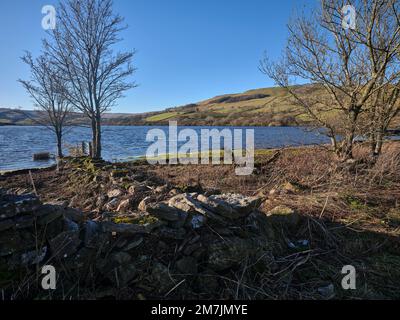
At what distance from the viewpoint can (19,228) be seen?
278 centimetres

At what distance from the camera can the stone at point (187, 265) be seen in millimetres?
3027

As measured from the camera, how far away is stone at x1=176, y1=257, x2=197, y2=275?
9.93ft

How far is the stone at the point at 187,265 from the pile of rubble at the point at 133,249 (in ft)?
0.04

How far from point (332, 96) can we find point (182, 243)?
7.87 meters

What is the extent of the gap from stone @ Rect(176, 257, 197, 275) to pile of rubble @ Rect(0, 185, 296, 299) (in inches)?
0.4

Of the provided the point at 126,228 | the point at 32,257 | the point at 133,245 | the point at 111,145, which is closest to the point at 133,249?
the point at 133,245

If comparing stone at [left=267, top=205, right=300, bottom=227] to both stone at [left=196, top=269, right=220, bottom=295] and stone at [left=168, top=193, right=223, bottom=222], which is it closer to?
stone at [left=168, top=193, right=223, bottom=222]

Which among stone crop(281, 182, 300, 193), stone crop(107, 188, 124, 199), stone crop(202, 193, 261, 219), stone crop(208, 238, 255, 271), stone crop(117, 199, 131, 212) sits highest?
stone crop(202, 193, 261, 219)

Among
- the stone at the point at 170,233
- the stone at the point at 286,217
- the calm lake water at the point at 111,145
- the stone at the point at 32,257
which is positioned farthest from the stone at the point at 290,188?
the stone at the point at 32,257

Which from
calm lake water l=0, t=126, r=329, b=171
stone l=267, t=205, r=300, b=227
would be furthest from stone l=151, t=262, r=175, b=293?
calm lake water l=0, t=126, r=329, b=171

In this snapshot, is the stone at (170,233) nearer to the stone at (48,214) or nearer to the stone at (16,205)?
the stone at (48,214)

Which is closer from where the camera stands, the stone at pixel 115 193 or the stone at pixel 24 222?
the stone at pixel 24 222

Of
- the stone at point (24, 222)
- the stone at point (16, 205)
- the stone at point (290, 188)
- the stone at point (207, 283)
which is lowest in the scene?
the stone at point (207, 283)

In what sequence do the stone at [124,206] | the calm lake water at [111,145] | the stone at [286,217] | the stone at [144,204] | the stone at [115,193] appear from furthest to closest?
the calm lake water at [111,145], the stone at [115,193], the stone at [124,206], the stone at [286,217], the stone at [144,204]
